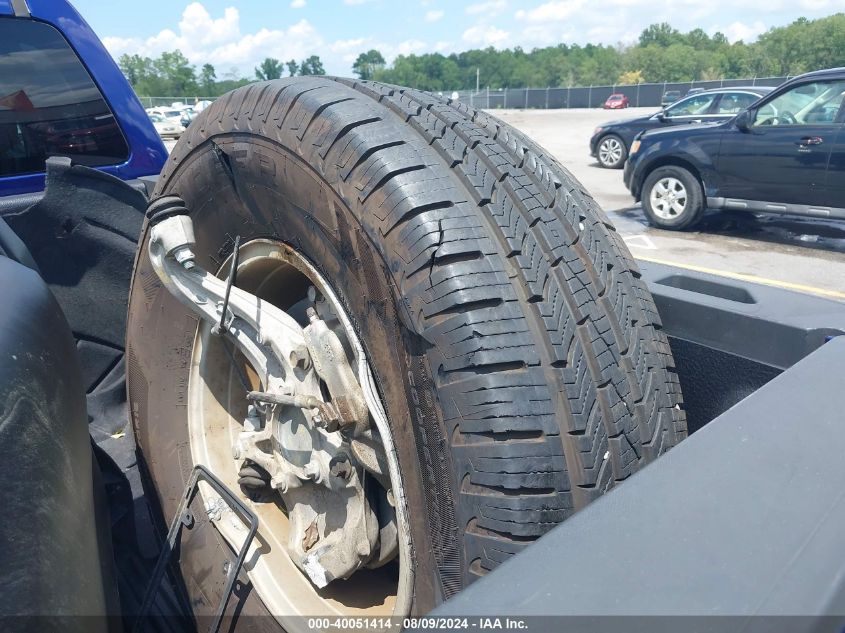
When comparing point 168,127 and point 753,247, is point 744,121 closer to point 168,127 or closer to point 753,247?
point 753,247

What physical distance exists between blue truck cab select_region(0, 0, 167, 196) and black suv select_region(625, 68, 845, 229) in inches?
308

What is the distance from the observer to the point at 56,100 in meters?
2.68

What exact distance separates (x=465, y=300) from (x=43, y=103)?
230 centimetres

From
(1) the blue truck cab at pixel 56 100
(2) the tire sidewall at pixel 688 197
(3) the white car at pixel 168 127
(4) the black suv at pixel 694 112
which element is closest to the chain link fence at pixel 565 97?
(3) the white car at pixel 168 127

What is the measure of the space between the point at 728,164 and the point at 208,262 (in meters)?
8.37

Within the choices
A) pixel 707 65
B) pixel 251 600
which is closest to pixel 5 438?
pixel 251 600

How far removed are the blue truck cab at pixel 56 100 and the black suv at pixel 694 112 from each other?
12246mm

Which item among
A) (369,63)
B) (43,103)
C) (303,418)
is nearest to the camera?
(303,418)

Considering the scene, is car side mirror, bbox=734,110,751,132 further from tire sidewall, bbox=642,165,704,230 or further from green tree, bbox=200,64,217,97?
green tree, bbox=200,64,217,97

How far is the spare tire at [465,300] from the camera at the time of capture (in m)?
1.18

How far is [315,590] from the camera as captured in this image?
72.5 inches

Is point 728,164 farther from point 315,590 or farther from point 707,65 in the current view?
point 707,65

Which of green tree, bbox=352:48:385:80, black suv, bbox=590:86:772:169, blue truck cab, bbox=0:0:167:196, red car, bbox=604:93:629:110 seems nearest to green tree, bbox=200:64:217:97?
green tree, bbox=352:48:385:80

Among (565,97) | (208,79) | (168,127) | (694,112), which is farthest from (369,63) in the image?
(694,112)
